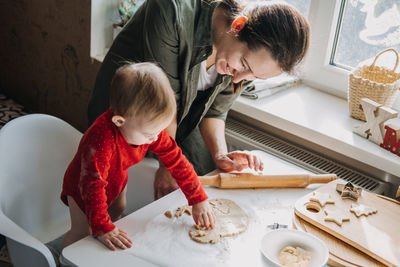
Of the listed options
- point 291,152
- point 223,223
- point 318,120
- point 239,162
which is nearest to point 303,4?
point 318,120

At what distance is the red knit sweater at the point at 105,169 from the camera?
3.50ft

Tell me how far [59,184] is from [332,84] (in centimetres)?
120

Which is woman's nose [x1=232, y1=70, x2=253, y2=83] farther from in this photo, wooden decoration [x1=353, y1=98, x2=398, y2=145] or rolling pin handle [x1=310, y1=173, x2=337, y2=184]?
wooden decoration [x1=353, y1=98, x2=398, y2=145]

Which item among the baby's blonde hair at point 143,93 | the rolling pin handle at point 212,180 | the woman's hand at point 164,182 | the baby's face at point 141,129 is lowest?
the woman's hand at point 164,182

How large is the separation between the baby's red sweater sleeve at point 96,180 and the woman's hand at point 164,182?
0.31 meters

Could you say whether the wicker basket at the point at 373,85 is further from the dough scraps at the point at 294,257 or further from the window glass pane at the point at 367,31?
the dough scraps at the point at 294,257

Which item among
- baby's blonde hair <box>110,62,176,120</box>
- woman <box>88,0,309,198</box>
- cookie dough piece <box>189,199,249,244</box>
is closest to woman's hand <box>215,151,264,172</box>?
woman <box>88,0,309,198</box>

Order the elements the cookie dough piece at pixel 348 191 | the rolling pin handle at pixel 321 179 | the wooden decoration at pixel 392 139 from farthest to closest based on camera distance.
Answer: the wooden decoration at pixel 392 139, the rolling pin handle at pixel 321 179, the cookie dough piece at pixel 348 191

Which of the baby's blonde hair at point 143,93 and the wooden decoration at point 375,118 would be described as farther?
the wooden decoration at point 375,118

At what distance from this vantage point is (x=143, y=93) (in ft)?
3.35

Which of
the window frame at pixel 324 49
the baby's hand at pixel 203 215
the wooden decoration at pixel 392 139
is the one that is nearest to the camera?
the baby's hand at pixel 203 215

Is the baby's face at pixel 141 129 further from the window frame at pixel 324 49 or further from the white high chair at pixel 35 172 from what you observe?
the window frame at pixel 324 49

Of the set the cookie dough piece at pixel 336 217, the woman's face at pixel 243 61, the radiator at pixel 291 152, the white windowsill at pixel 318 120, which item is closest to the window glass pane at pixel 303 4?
the white windowsill at pixel 318 120

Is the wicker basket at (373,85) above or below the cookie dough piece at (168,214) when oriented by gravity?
above
